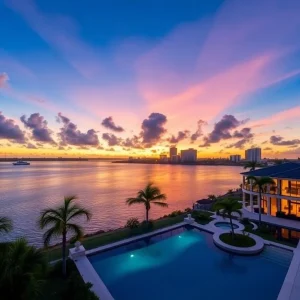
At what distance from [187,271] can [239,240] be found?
5533 millimetres

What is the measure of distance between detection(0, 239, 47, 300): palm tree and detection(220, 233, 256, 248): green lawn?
1332 centimetres

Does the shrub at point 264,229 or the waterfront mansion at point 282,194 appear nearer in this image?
the shrub at point 264,229

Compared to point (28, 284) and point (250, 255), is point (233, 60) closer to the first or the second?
point (250, 255)

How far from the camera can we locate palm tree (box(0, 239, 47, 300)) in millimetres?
6484

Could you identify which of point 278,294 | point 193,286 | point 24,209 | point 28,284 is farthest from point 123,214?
point 28,284

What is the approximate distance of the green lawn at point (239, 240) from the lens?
1579 centimetres

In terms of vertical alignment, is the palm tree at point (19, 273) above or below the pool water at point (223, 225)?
above

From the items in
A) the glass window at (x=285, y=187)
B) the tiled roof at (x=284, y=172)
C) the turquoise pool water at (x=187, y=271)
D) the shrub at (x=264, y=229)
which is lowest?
the turquoise pool water at (x=187, y=271)

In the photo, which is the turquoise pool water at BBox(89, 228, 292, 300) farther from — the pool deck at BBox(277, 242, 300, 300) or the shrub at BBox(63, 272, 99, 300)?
the shrub at BBox(63, 272, 99, 300)

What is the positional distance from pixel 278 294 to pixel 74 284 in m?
9.49

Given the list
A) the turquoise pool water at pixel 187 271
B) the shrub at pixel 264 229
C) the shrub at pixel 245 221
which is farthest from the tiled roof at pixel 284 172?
the turquoise pool water at pixel 187 271

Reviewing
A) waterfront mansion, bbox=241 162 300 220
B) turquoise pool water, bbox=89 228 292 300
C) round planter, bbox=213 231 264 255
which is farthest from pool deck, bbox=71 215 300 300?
waterfront mansion, bbox=241 162 300 220

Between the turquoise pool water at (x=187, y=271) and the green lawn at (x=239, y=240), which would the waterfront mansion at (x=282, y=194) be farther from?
the turquoise pool water at (x=187, y=271)

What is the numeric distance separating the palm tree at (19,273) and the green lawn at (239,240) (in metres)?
13.3
